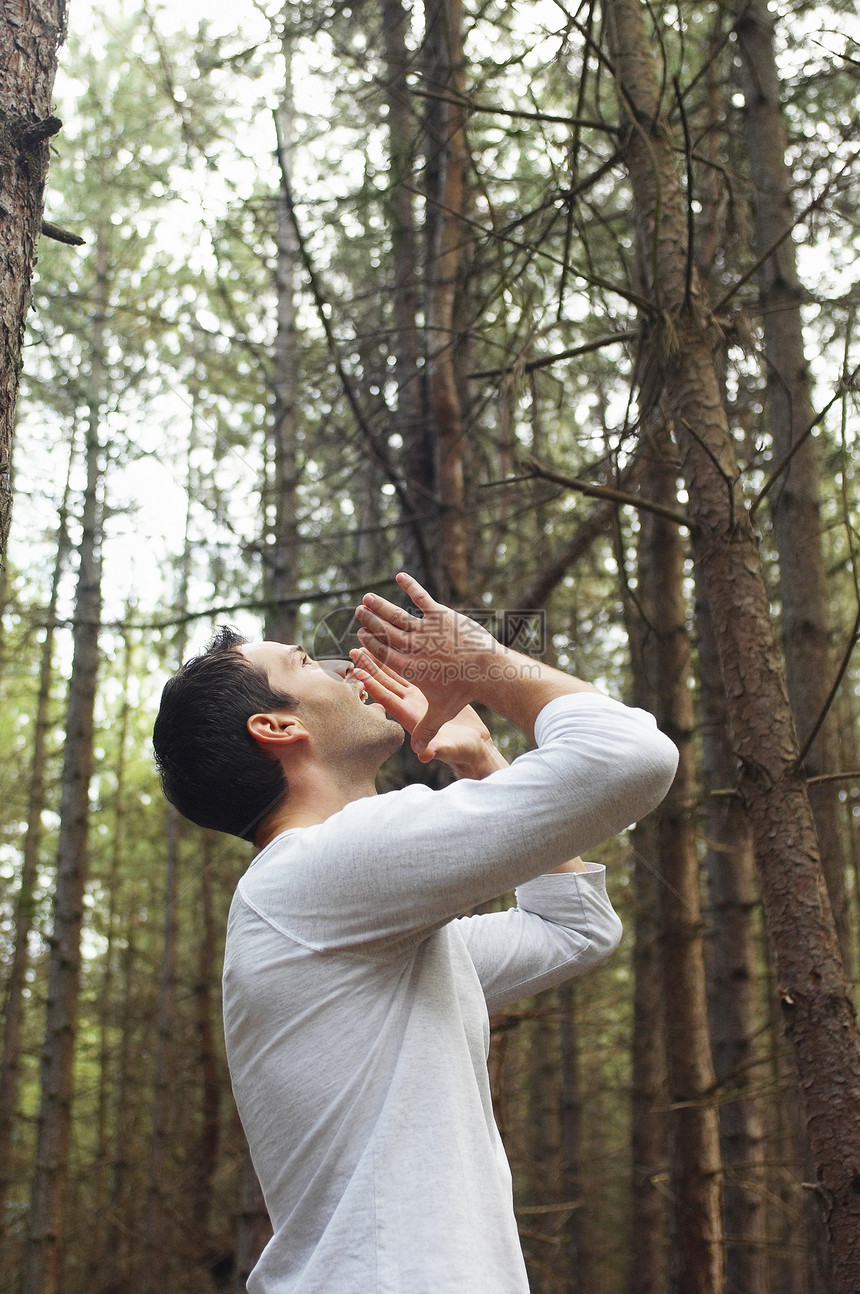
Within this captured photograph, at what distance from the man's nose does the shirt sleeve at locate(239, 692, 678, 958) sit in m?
0.48

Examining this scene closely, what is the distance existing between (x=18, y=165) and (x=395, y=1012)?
168cm

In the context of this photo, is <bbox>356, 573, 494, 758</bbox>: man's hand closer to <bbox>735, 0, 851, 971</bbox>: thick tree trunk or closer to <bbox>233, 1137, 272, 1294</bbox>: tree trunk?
<bbox>735, 0, 851, 971</bbox>: thick tree trunk

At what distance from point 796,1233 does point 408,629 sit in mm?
9268

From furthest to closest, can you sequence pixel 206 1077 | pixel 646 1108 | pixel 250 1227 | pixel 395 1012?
pixel 206 1077 → pixel 646 1108 → pixel 250 1227 → pixel 395 1012

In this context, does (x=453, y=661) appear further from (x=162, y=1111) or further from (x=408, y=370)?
(x=162, y=1111)

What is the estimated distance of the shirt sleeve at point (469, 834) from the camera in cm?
134

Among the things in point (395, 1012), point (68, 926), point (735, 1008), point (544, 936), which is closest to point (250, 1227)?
point (68, 926)

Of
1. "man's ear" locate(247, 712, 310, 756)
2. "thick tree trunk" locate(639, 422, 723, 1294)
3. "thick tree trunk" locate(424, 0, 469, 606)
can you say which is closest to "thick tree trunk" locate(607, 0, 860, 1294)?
"thick tree trunk" locate(639, 422, 723, 1294)

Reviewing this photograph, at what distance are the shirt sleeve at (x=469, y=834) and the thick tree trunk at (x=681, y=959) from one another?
1.90 meters

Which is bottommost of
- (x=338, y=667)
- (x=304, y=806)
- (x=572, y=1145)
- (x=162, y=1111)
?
(x=572, y=1145)

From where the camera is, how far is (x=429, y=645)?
156 centimetres

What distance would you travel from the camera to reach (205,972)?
929 cm

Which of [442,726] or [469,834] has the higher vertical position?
[442,726]

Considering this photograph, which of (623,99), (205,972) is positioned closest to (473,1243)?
(623,99)
